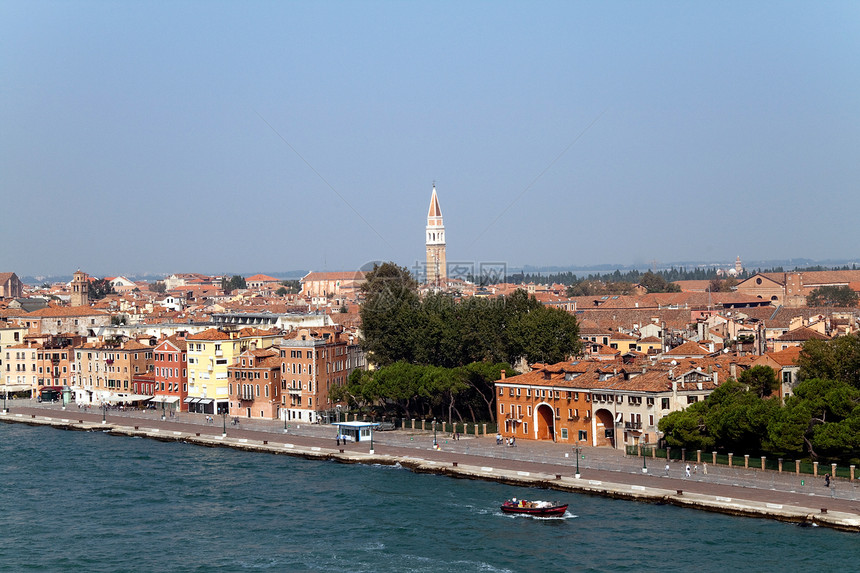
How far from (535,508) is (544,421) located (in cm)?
1323

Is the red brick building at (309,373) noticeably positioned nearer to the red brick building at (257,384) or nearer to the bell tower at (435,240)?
the red brick building at (257,384)

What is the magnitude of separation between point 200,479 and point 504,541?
53.2 feet

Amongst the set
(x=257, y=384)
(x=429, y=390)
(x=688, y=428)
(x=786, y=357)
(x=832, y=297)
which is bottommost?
(x=688, y=428)

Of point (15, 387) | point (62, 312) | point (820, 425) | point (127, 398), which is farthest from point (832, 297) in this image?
point (15, 387)

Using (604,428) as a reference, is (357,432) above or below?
below

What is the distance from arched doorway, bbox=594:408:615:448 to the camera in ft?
147

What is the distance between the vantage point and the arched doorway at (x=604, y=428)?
4494cm

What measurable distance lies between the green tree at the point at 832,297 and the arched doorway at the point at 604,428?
209 feet

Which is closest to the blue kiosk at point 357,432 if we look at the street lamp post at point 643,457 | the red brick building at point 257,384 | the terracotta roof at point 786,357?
the red brick building at point 257,384

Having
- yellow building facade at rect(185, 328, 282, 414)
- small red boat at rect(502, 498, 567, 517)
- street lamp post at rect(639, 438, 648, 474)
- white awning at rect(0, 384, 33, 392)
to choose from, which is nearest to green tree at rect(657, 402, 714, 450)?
street lamp post at rect(639, 438, 648, 474)

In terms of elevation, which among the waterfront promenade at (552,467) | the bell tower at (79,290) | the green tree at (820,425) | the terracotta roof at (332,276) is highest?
the terracotta roof at (332,276)

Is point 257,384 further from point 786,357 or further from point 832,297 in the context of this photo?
point 832,297

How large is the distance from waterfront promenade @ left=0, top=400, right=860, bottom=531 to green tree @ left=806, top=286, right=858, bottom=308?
65.3m

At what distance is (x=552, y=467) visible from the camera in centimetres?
4053
